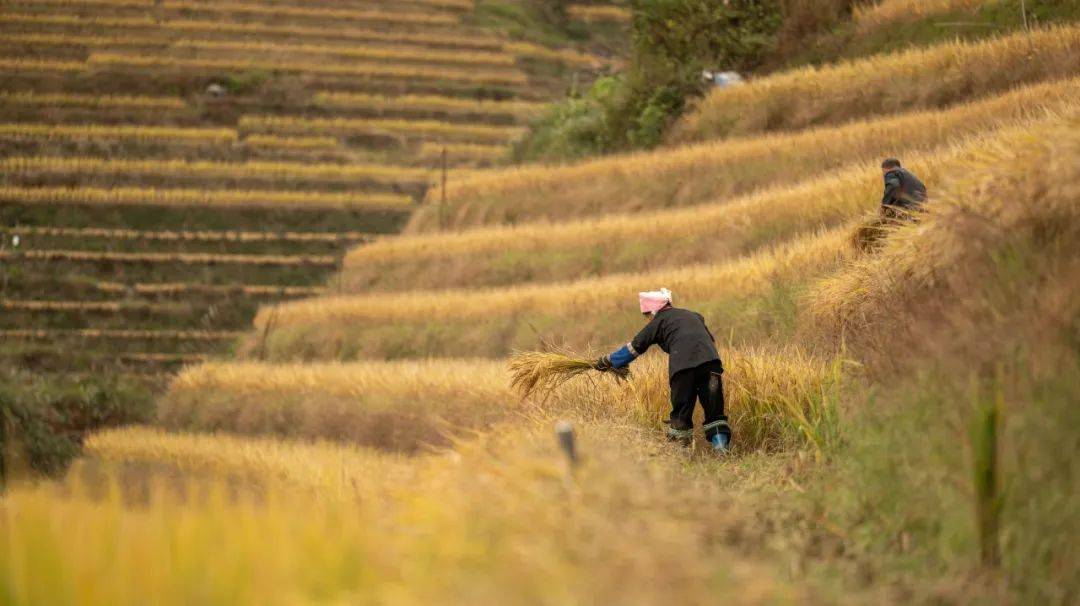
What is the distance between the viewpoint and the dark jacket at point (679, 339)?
9.66m

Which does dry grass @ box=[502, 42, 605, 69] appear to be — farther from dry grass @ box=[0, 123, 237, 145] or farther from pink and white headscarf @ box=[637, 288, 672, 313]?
pink and white headscarf @ box=[637, 288, 672, 313]

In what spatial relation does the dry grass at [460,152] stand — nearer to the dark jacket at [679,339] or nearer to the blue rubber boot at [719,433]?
the dark jacket at [679,339]

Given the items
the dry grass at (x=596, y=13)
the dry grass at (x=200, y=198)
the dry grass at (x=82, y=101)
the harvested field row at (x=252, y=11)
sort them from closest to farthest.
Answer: the dry grass at (x=200, y=198) → the dry grass at (x=82, y=101) → the harvested field row at (x=252, y=11) → the dry grass at (x=596, y=13)

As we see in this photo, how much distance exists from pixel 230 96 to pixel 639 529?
Result: 3619 cm

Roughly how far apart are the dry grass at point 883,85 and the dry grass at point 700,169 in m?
0.96

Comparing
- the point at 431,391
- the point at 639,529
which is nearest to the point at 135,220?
the point at 431,391

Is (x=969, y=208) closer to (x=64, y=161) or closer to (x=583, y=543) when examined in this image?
(x=583, y=543)

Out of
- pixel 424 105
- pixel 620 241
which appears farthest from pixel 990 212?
pixel 424 105

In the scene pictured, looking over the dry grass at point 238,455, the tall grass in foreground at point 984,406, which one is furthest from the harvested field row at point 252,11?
the tall grass in foreground at point 984,406

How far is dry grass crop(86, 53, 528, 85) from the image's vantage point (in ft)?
130

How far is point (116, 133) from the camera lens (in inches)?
1441

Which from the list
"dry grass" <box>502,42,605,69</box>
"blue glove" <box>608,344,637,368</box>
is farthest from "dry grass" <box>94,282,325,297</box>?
"blue glove" <box>608,344,637,368</box>

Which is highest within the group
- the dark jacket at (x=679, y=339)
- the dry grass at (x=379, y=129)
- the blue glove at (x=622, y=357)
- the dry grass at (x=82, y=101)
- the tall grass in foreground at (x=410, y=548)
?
the dry grass at (x=82, y=101)

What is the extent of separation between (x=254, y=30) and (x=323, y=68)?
12.7ft
